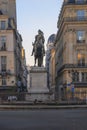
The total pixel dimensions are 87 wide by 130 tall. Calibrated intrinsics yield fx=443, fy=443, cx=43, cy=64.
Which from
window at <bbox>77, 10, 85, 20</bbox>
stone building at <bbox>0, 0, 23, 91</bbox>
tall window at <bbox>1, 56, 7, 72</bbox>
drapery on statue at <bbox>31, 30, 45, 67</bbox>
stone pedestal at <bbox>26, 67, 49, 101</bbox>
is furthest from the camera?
tall window at <bbox>1, 56, 7, 72</bbox>

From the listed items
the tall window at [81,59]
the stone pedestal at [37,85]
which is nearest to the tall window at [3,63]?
the tall window at [81,59]

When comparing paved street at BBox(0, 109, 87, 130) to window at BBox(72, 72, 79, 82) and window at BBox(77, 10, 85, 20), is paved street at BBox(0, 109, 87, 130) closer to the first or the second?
window at BBox(72, 72, 79, 82)

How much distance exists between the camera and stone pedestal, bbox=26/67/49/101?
52.9 meters

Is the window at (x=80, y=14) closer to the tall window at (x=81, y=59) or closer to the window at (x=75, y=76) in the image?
the tall window at (x=81, y=59)

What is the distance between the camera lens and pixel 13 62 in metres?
111

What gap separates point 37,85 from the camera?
178 feet

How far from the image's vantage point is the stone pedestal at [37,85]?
52862 millimetres

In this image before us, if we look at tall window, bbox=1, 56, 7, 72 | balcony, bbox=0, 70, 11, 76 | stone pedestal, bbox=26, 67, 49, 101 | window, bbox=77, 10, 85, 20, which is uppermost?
window, bbox=77, 10, 85, 20

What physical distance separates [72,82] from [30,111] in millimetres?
62786

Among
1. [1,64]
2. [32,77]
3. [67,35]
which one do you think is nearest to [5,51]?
[1,64]

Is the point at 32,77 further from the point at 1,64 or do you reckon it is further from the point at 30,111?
the point at 1,64

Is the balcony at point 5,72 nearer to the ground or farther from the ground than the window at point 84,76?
farther from the ground

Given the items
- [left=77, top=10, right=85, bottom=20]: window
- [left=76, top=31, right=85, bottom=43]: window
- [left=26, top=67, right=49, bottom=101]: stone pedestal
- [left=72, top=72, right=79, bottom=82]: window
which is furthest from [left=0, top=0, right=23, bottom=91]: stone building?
[left=26, top=67, right=49, bottom=101]: stone pedestal

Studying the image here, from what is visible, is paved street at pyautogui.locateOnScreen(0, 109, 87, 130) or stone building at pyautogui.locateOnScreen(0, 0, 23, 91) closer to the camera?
paved street at pyautogui.locateOnScreen(0, 109, 87, 130)
